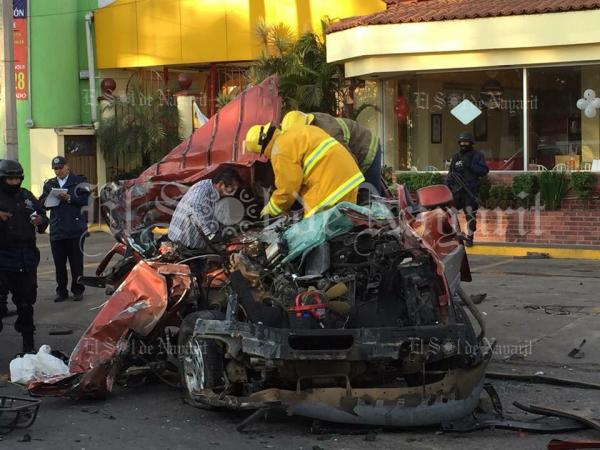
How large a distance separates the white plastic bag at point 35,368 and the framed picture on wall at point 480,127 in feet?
32.9

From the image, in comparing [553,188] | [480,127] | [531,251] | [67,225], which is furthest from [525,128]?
[67,225]

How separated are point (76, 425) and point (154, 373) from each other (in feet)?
3.45

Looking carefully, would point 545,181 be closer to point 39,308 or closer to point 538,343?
point 538,343

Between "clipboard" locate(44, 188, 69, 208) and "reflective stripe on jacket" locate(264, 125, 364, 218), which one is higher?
"reflective stripe on jacket" locate(264, 125, 364, 218)

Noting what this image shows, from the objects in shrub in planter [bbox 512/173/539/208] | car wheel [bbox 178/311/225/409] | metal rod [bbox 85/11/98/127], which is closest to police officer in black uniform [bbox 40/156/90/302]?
car wheel [bbox 178/311/225/409]

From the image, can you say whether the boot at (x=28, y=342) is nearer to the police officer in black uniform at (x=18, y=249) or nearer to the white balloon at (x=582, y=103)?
the police officer in black uniform at (x=18, y=249)

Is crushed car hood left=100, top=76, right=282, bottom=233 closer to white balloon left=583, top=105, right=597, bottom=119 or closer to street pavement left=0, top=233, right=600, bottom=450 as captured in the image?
street pavement left=0, top=233, right=600, bottom=450

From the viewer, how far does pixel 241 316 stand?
18.0ft

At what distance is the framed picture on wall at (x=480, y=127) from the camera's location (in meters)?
14.9

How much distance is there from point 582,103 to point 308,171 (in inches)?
353

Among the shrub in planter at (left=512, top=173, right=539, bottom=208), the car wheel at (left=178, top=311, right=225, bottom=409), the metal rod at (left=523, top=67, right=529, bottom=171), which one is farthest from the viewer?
the metal rod at (left=523, top=67, right=529, bottom=171)

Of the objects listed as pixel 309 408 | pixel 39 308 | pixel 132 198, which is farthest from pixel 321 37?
pixel 309 408

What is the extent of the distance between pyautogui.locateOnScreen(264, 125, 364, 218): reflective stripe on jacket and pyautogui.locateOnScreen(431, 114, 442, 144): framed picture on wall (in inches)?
358

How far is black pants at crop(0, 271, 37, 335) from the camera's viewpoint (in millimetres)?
7543
